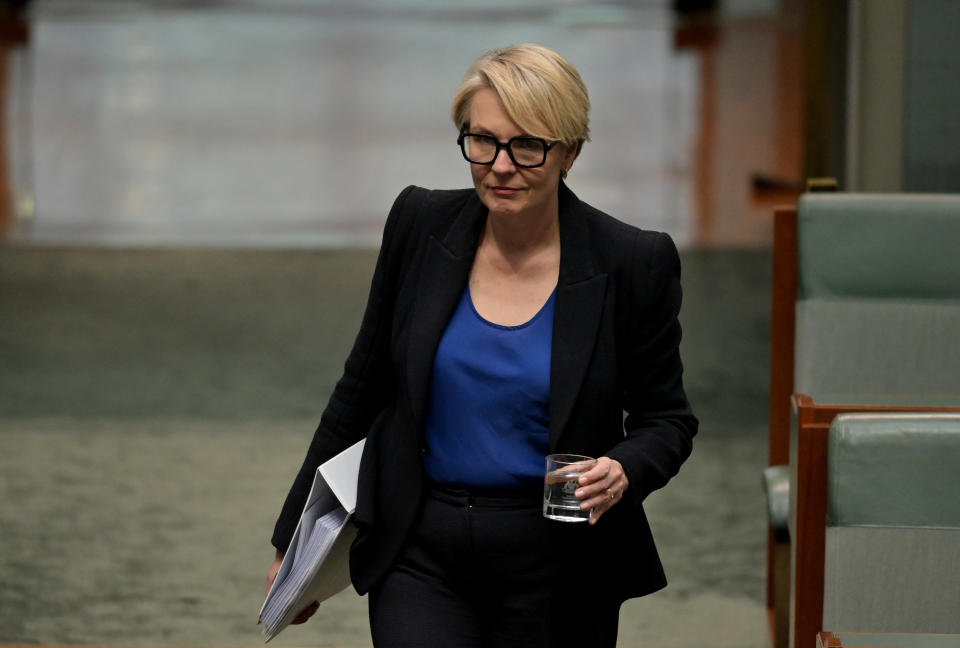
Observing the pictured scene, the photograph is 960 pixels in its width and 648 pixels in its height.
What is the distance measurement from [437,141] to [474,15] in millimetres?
5290

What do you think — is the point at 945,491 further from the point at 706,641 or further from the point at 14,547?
the point at 14,547

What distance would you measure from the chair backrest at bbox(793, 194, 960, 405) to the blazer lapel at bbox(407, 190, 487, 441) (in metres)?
1.40

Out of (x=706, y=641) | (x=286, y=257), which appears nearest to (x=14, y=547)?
(x=706, y=641)

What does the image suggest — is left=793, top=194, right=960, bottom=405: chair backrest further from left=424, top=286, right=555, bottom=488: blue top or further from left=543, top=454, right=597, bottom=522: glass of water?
left=543, top=454, right=597, bottom=522: glass of water

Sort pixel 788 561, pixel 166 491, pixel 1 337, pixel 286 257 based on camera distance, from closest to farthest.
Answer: pixel 788 561
pixel 166 491
pixel 1 337
pixel 286 257

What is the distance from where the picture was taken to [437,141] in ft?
35.8

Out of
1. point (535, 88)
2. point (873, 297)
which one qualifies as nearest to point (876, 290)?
point (873, 297)

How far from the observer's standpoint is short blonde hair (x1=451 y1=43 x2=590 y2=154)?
1963 millimetres

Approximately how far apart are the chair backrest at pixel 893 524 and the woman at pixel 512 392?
0.32 meters

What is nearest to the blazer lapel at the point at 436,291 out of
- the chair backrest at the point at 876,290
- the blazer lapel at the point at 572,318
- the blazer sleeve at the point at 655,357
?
the blazer lapel at the point at 572,318

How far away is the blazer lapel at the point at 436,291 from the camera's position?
2084 mm

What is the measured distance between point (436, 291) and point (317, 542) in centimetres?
41

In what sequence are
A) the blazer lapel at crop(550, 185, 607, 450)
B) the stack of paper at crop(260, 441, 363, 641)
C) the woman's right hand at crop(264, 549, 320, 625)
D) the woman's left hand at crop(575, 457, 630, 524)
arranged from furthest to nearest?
1. the woman's right hand at crop(264, 549, 320, 625)
2. the stack of paper at crop(260, 441, 363, 641)
3. the blazer lapel at crop(550, 185, 607, 450)
4. the woman's left hand at crop(575, 457, 630, 524)

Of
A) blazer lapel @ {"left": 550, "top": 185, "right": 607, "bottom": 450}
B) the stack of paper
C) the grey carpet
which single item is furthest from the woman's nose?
the grey carpet
